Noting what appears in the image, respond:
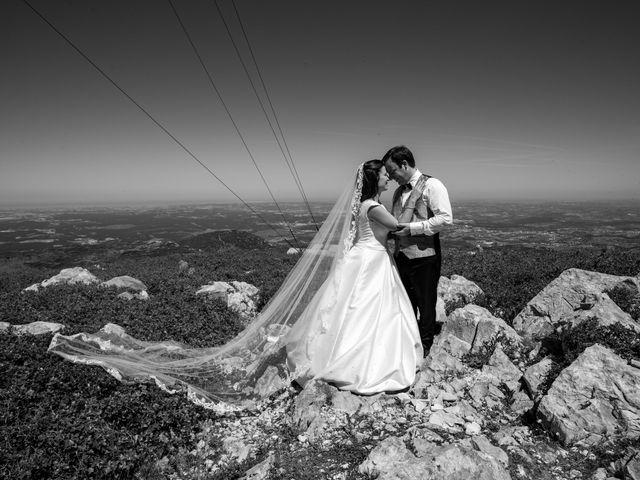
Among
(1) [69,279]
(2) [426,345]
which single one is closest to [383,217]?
(2) [426,345]

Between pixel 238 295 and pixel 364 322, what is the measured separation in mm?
5958

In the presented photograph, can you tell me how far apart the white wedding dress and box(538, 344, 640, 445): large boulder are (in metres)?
1.77

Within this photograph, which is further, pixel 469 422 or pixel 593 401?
pixel 469 422

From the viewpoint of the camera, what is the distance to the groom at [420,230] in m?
5.20

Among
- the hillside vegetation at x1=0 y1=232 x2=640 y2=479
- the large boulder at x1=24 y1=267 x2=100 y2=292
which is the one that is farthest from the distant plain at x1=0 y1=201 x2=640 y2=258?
the large boulder at x1=24 y1=267 x2=100 y2=292

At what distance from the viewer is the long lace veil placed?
5000mm

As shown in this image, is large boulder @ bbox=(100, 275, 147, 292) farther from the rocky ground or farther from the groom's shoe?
the groom's shoe

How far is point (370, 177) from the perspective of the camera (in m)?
5.51

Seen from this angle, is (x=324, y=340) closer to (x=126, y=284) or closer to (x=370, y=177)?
(x=370, y=177)

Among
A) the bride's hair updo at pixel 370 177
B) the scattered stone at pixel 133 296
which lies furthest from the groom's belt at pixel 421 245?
the scattered stone at pixel 133 296

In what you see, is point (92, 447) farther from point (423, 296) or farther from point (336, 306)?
point (423, 296)

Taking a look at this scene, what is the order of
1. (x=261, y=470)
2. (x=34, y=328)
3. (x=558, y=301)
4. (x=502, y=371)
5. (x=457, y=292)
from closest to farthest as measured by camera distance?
(x=261, y=470), (x=502, y=371), (x=558, y=301), (x=34, y=328), (x=457, y=292)

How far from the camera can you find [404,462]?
3.09 meters

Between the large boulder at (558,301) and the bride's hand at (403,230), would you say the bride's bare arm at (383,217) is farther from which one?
the large boulder at (558,301)
